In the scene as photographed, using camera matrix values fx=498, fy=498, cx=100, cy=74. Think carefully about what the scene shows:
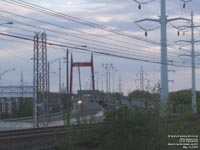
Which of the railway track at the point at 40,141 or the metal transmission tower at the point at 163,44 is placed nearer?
the railway track at the point at 40,141

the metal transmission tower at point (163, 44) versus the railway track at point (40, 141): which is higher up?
the metal transmission tower at point (163, 44)

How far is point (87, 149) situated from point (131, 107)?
9.88ft

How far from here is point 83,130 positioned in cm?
2045

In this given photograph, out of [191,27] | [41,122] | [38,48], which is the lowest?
[41,122]

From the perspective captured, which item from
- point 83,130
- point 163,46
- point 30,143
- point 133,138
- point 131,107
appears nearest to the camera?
point 133,138

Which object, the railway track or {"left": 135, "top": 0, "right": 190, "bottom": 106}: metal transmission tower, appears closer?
the railway track

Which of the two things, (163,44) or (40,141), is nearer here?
(40,141)

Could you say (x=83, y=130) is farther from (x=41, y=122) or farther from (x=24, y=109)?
(x=24, y=109)

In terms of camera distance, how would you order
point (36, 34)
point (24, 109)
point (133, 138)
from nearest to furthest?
1. point (133, 138)
2. point (36, 34)
3. point (24, 109)

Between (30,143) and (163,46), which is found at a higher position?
(163,46)

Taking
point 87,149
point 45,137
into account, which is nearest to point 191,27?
point 45,137

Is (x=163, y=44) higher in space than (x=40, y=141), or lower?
higher

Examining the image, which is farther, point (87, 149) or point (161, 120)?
point (87, 149)

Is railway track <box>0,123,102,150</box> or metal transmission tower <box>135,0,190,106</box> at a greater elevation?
metal transmission tower <box>135,0,190,106</box>
